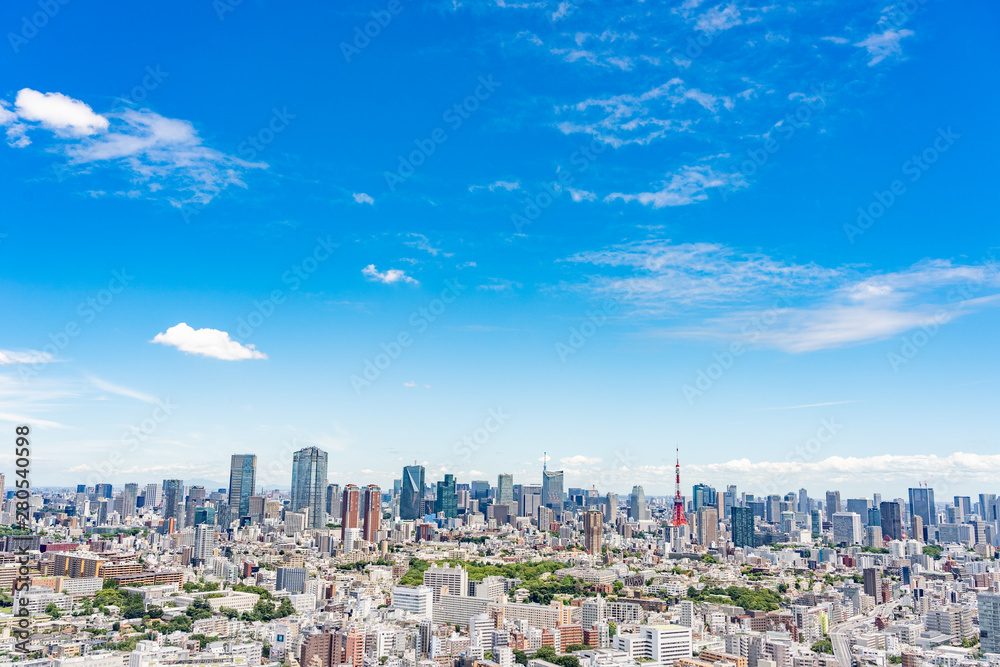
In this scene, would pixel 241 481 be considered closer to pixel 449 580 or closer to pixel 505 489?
pixel 505 489

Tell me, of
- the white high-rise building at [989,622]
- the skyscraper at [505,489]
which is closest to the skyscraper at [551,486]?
the skyscraper at [505,489]

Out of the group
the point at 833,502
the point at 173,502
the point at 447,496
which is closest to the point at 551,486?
the point at 447,496

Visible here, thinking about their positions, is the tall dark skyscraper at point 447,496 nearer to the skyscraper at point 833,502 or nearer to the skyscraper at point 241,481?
the skyscraper at point 241,481

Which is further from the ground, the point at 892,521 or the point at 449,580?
the point at 892,521

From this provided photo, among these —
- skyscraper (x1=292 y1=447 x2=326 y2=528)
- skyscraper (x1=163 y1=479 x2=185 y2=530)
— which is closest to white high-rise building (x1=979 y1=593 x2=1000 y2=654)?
skyscraper (x1=292 y1=447 x2=326 y2=528)

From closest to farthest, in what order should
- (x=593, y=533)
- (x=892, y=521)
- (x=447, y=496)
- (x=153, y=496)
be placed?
(x=593, y=533)
(x=892, y=521)
(x=447, y=496)
(x=153, y=496)
